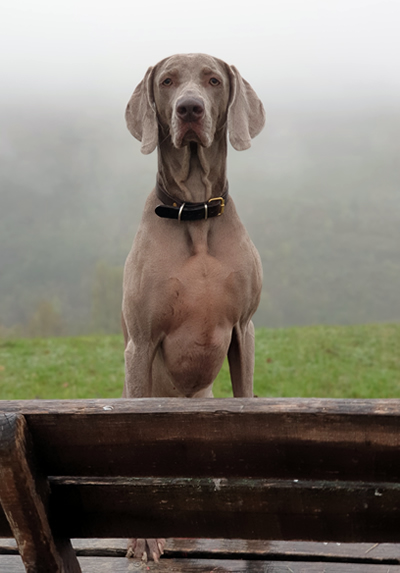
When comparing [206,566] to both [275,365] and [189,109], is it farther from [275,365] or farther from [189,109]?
[275,365]

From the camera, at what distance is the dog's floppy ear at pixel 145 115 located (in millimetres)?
2641

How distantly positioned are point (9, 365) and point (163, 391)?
18.5 ft

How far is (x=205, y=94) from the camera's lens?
8.30 feet

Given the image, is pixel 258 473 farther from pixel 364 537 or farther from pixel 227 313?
pixel 227 313

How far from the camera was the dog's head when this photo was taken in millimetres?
2471

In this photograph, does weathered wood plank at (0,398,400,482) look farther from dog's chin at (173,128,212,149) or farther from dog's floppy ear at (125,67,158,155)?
dog's floppy ear at (125,67,158,155)

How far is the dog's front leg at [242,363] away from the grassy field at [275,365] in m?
3.50

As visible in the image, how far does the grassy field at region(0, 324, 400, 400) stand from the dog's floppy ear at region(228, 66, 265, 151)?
13.1 feet

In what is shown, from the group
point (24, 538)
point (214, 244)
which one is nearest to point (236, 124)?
point (214, 244)

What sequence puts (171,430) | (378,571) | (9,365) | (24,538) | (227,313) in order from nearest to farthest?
(171,430)
(24,538)
(378,571)
(227,313)
(9,365)

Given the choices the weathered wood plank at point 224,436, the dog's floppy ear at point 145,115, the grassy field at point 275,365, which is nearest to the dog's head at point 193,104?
the dog's floppy ear at point 145,115

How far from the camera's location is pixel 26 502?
55.4 inches

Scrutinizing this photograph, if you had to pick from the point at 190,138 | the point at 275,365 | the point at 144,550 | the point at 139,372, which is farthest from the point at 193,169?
the point at 275,365

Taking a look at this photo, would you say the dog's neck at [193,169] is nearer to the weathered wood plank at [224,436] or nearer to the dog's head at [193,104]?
the dog's head at [193,104]
